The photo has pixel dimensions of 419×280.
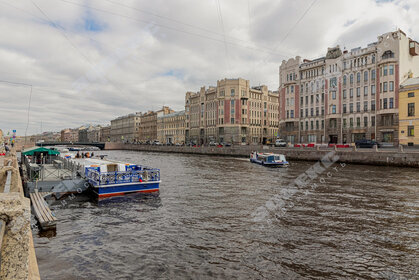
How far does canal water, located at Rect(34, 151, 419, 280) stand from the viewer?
7.87 m

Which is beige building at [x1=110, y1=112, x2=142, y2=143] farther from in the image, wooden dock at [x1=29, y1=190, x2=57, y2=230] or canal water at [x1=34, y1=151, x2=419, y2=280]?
canal water at [x1=34, y1=151, x2=419, y2=280]

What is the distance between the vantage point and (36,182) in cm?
1627

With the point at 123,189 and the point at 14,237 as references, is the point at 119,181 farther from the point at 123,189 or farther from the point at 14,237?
the point at 14,237

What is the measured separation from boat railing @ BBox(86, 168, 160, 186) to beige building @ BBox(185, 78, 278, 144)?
70532 mm

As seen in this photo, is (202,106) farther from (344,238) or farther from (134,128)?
(344,238)

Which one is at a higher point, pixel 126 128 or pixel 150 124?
pixel 150 124

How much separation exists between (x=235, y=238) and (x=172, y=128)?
11668 cm

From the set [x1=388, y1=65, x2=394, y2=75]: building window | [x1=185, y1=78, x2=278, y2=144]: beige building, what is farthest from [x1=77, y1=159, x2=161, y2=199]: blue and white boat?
[x1=185, y1=78, x2=278, y2=144]: beige building

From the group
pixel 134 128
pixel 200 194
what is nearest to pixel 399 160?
pixel 200 194

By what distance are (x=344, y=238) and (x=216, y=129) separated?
279 feet

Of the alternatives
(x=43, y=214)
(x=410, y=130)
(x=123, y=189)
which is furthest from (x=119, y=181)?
(x=410, y=130)

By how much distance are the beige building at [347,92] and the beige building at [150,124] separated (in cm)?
8061

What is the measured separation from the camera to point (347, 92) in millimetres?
59062

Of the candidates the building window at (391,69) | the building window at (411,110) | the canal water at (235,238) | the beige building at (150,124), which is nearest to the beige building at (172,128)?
the beige building at (150,124)
